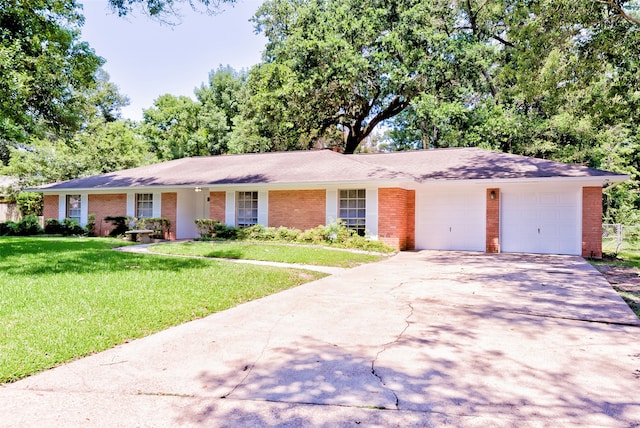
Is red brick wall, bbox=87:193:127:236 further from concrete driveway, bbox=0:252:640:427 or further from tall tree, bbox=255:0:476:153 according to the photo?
concrete driveway, bbox=0:252:640:427

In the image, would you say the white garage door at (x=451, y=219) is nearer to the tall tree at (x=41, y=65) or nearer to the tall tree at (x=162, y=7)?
the tall tree at (x=162, y=7)

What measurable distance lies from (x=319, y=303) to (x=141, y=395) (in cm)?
362

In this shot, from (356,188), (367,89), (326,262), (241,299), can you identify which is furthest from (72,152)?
(241,299)

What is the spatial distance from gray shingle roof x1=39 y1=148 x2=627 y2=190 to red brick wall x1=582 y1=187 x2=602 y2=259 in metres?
0.83

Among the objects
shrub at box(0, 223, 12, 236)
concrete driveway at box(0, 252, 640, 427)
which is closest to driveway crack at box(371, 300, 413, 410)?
concrete driveway at box(0, 252, 640, 427)

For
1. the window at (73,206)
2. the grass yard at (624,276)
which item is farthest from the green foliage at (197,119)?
the grass yard at (624,276)

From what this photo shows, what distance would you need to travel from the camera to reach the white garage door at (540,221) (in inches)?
553

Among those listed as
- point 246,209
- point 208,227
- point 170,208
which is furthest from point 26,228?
point 246,209

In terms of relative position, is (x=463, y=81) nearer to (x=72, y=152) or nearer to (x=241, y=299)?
(x=241, y=299)

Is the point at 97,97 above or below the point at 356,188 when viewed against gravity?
above

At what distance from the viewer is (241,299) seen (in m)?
6.79

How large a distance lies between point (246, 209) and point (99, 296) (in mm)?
11467

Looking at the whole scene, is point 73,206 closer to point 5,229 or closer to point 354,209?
point 5,229

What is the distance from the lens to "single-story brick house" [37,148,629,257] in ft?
46.1
